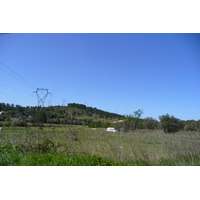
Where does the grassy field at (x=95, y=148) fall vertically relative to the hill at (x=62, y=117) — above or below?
below

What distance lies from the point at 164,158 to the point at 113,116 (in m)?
4.51

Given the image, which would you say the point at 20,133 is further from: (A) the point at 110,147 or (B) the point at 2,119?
(A) the point at 110,147

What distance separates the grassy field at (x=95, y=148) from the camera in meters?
4.75

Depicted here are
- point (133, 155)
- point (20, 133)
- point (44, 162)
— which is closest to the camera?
point (44, 162)

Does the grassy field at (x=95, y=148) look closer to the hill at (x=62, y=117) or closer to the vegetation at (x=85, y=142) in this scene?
the vegetation at (x=85, y=142)

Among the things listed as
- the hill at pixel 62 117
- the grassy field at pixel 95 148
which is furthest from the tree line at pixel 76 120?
the grassy field at pixel 95 148

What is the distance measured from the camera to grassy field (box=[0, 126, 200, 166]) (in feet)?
15.6

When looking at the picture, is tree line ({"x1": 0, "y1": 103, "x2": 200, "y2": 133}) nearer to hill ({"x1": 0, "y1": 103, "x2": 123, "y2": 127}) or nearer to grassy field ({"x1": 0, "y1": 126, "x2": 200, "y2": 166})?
hill ({"x1": 0, "y1": 103, "x2": 123, "y2": 127})

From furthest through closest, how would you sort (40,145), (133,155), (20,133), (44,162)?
(20,133), (40,145), (133,155), (44,162)

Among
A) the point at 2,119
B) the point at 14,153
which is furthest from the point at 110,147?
the point at 2,119

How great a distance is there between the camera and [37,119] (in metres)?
6.88

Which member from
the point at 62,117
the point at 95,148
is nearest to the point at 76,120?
the point at 62,117

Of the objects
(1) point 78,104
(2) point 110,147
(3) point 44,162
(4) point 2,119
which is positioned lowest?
(3) point 44,162

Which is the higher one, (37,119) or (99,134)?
(37,119)
